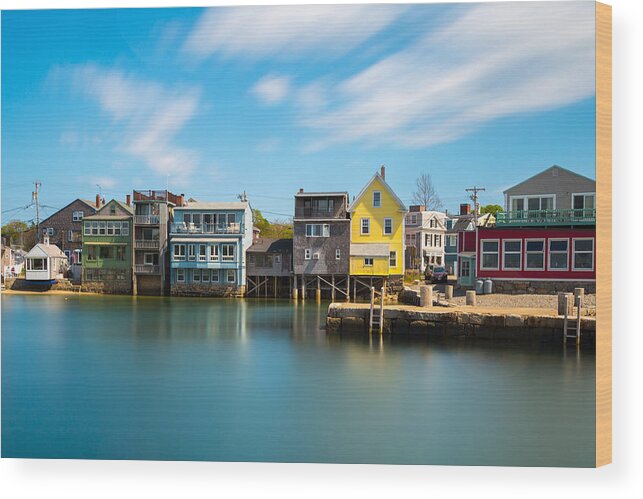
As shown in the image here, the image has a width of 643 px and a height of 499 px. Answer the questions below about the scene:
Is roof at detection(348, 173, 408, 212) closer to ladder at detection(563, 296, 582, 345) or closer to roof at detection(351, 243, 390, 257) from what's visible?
roof at detection(351, 243, 390, 257)

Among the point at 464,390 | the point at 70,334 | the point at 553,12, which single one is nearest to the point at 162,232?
the point at 70,334

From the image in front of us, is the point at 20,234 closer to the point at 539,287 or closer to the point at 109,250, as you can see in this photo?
the point at 109,250

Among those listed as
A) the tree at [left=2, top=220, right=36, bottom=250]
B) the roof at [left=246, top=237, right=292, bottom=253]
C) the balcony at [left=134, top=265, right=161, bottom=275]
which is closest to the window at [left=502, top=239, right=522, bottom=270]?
the roof at [left=246, top=237, right=292, bottom=253]

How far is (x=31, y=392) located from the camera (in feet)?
32.6

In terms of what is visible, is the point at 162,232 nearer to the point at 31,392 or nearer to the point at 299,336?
the point at 299,336

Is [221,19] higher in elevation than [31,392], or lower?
higher

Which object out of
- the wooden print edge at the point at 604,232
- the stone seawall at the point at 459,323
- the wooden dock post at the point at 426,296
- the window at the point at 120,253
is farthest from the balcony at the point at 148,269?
the wooden print edge at the point at 604,232

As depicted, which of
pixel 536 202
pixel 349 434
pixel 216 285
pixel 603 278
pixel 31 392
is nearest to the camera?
pixel 603 278

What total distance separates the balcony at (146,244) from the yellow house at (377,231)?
35.6 ft

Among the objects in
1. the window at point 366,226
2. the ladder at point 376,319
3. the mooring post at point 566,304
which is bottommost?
the ladder at point 376,319

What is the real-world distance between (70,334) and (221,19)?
11613 mm

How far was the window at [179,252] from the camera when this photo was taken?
29.7 metres

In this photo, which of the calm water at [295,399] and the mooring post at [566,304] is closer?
the calm water at [295,399]

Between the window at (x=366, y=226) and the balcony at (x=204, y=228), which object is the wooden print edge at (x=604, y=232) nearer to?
the window at (x=366, y=226)
